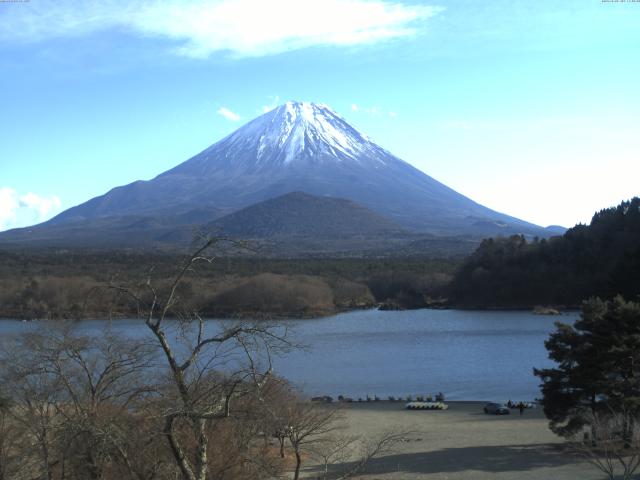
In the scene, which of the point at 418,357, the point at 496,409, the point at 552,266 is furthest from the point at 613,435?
the point at 552,266

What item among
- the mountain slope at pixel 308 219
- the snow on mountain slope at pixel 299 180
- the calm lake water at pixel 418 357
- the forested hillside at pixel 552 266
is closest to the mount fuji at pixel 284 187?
the snow on mountain slope at pixel 299 180

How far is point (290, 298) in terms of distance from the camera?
49.1 meters

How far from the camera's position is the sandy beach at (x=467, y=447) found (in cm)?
1231

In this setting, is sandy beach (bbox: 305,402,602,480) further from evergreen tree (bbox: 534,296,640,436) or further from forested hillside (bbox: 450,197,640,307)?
forested hillside (bbox: 450,197,640,307)

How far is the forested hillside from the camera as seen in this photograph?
49.5m

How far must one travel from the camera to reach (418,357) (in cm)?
2908

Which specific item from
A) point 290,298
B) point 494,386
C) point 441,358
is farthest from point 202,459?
point 290,298

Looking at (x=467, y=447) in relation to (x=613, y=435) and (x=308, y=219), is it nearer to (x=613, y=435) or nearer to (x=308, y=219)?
(x=613, y=435)

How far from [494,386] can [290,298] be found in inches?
1060

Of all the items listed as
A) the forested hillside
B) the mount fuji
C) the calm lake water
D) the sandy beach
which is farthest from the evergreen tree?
the mount fuji

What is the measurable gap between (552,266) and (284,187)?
68.7m

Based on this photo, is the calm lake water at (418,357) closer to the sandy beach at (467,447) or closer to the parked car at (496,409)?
the parked car at (496,409)

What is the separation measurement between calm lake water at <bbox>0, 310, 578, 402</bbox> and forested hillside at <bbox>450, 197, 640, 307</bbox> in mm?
6848

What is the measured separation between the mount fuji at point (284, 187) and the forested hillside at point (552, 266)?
143 ft
